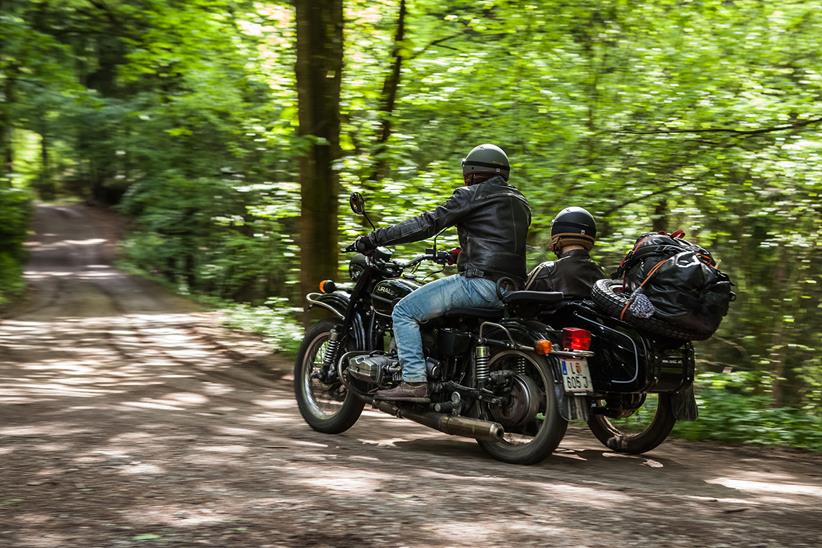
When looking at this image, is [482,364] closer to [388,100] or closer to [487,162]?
[487,162]

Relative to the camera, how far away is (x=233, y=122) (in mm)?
16109

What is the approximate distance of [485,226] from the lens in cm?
655

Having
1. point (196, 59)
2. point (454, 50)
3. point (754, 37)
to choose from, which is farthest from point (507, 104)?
point (196, 59)

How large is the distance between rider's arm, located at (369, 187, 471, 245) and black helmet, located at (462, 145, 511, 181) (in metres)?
0.20

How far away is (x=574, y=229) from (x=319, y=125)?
4.75 meters

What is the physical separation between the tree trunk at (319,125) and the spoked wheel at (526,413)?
4837 mm

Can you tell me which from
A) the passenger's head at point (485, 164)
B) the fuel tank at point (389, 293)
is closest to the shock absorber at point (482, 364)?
the fuel tank at point (389, 293)

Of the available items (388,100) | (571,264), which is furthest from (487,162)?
(388,100)

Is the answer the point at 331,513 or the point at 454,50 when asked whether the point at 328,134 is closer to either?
the point at 454,50

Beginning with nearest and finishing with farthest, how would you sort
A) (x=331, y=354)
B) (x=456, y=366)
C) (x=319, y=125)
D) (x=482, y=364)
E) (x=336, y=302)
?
(x=482, y=364)
(x=456, y=366)
(x=331, y=354)
(x=336, y=302)
(x=319, y=125)

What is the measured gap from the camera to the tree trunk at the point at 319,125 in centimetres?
1067

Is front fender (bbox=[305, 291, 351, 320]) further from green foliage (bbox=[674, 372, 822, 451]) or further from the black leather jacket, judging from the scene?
green foliage (bbox=[674, 372, 822, 451])

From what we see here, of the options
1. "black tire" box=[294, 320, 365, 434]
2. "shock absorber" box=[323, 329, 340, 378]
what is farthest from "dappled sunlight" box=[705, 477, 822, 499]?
"shock absorber" box=[323, 329, 340, 378]

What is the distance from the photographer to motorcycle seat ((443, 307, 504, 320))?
659cm
